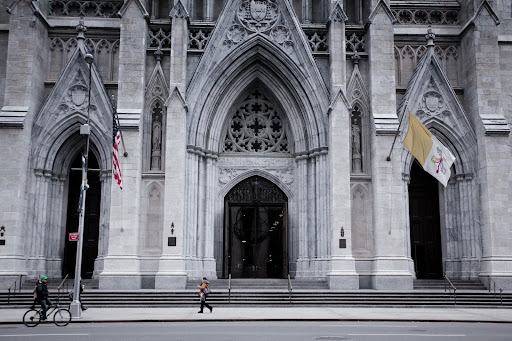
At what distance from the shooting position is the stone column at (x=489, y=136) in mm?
24672

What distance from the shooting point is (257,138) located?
92.8ft

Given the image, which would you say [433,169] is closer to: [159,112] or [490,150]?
[490,150]

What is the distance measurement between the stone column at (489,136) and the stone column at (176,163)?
1343 centimetres

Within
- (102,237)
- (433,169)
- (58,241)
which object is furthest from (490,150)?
(58,241)

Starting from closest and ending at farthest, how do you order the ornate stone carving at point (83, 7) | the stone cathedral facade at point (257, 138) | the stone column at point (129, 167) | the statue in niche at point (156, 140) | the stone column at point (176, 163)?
the stone column at point (129, 167) → the stone column at point (176, 163) → the stone cathedral facade at point (257, 138) → the statue in niche at point (156, 140) → the ornate stone carving at point (83, 7)

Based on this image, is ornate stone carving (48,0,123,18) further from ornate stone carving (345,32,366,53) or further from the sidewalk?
the sidewalk

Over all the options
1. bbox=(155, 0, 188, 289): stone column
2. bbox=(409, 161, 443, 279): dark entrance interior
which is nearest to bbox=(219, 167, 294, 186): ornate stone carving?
bbox=(155, 0, 188, 289): stone column

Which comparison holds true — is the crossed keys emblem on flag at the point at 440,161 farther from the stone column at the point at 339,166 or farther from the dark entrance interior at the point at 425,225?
the dark entrance interior at the point at 425,225

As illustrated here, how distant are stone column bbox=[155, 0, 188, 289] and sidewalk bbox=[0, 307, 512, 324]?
12.8ft

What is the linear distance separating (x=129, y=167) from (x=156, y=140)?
6.39ft

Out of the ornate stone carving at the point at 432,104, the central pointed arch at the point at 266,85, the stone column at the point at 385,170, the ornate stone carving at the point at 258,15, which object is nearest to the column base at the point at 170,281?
the central pointed arch at the point at 266,85

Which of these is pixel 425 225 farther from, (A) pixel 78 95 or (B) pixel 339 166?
(A) pixel 78 95

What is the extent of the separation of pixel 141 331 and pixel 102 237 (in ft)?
41.1

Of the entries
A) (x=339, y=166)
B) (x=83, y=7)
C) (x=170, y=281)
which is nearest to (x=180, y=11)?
(x=83, y=7)
